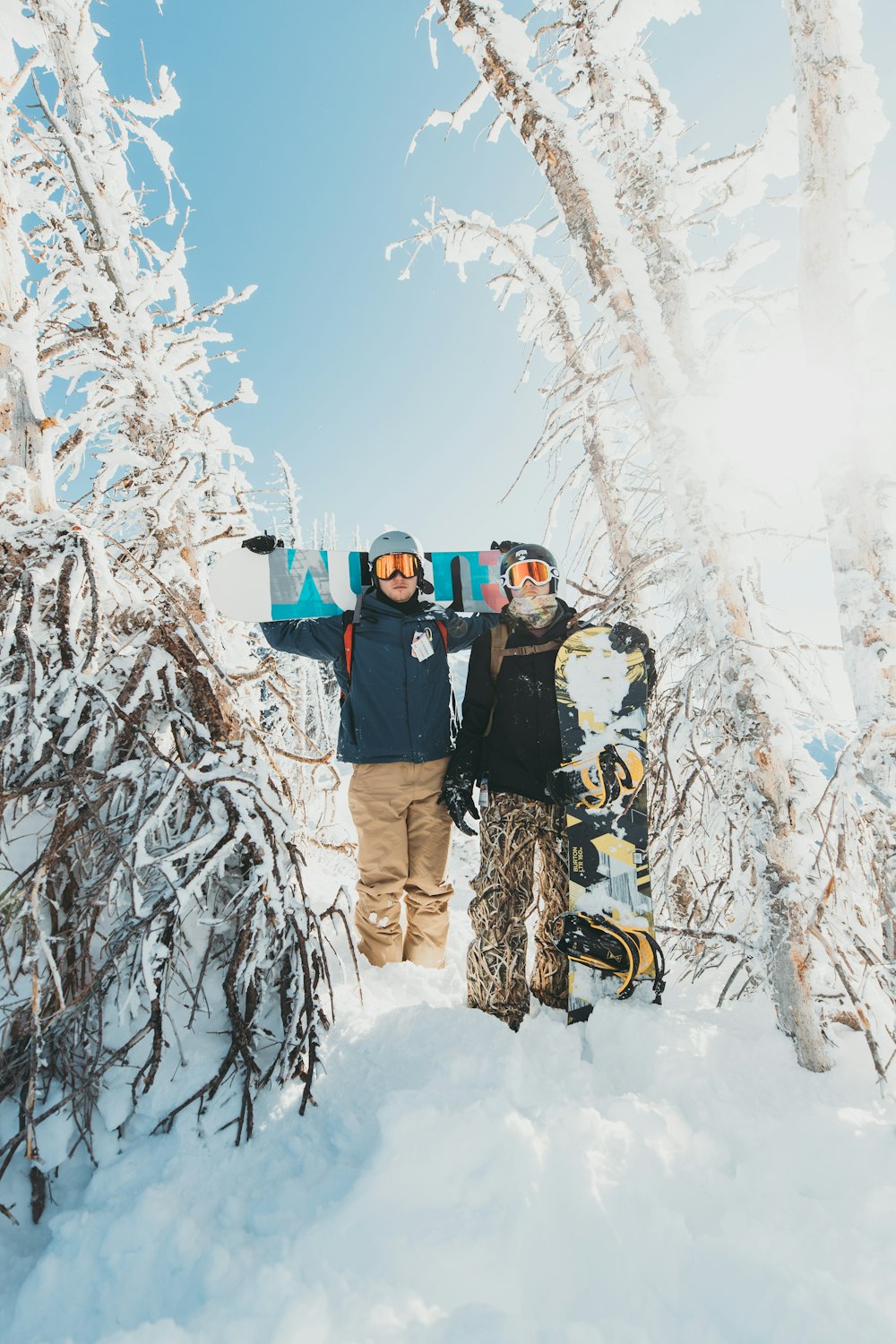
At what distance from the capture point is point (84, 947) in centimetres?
217

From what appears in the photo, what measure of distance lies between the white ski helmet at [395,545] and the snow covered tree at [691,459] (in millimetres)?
959

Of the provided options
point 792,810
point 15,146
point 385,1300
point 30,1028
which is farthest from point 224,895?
point 15,146

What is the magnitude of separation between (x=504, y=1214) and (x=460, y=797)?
178cm

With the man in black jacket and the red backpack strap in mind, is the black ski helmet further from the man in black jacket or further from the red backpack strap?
the red backpack strap

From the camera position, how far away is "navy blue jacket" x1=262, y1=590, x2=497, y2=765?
132 inches

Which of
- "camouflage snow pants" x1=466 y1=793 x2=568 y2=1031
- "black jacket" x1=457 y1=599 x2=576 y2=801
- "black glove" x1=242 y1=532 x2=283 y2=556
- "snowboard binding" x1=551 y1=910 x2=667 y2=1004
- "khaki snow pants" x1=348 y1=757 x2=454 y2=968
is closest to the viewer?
"snowboard binding" x1=551 y1=910 x2=667 y2=1004

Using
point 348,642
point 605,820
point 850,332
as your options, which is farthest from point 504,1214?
point 850,332

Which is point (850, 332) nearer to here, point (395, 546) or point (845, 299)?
point (845, 299)

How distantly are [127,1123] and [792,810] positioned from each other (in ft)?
9.11

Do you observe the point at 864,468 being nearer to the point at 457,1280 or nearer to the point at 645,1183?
the point at 645,1183

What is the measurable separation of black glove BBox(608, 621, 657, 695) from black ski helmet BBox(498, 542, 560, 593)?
0.46 metres

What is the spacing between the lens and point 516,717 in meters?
3.04

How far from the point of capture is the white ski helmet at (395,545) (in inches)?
142

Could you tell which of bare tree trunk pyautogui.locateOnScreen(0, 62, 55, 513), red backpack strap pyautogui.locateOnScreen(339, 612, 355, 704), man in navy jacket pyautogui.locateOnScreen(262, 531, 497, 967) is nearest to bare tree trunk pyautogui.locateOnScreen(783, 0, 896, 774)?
man in navy jacket pyautogui.locateOnScreen(262, 531, 497, 967)
